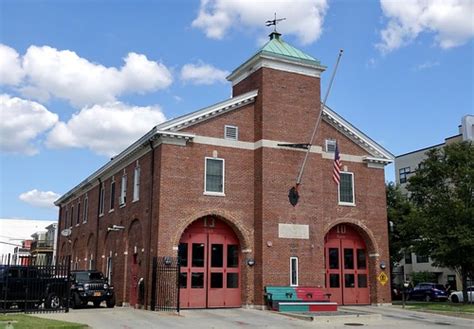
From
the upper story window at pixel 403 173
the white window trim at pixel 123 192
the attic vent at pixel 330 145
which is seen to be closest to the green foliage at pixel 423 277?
the upper story window at pixel 403 173

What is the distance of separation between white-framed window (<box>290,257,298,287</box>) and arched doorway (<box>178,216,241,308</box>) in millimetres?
2527

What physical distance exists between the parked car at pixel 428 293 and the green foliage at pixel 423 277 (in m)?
11.8

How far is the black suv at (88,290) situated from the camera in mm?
26875

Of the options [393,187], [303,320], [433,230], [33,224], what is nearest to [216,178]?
[303,320]

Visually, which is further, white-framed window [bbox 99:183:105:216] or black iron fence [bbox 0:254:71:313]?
white-framed window [bbox 99:183:105:216]

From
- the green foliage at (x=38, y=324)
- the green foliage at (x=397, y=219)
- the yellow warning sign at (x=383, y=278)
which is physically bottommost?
the green foliage at (x=38, y=324)

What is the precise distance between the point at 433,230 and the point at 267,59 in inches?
534

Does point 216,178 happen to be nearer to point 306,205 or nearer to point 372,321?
point 306,205

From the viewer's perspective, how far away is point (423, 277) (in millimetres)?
57844

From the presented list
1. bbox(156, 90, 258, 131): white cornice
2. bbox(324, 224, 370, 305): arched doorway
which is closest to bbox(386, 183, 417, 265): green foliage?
bbox(324, 224, 370, 305): arched doorway

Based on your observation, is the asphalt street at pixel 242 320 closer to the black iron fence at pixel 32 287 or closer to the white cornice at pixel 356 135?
the black iron fence at pixel 32 287

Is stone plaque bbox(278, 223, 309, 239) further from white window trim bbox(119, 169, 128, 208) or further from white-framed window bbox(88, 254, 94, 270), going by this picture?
white-framed window bbox(88, 254, 94, 270)

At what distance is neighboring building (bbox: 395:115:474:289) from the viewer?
5812 cm

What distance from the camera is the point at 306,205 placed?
28.0 metres
